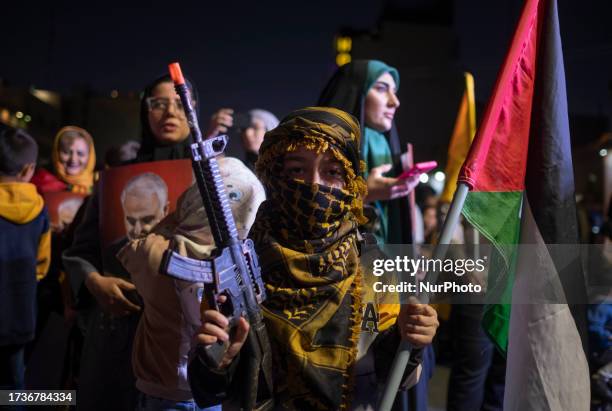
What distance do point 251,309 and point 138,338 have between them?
92 centimetres

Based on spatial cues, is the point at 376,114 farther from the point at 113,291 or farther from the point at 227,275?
the point at 227,275

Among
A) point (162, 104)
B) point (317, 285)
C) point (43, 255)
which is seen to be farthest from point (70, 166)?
point (317, 285)

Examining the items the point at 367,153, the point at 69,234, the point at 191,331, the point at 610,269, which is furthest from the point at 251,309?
the point at 69,234

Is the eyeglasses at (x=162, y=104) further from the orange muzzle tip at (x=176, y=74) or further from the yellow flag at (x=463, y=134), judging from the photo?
the yellow flag at (x=463, y=134)

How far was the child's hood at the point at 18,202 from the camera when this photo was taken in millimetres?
3793

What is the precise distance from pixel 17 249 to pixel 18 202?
31 cm

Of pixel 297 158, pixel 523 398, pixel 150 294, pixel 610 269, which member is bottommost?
pixel 523 398

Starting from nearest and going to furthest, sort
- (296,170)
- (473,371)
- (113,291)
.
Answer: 1. (296,170)
2. (113,291)
3. (473,371)

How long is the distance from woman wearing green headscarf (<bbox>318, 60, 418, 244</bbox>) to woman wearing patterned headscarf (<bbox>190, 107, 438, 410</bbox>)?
1.14 m

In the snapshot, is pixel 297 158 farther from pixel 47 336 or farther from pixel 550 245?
pixel 47 336

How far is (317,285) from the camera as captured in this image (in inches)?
77.6

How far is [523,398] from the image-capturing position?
7.56ft

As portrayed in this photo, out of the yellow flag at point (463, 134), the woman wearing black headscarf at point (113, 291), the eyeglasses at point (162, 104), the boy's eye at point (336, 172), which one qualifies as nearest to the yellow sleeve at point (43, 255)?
the woman wearing black headscarf at point (113, 291)

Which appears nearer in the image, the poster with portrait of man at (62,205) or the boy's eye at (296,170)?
the boy's eye at (296,170)
